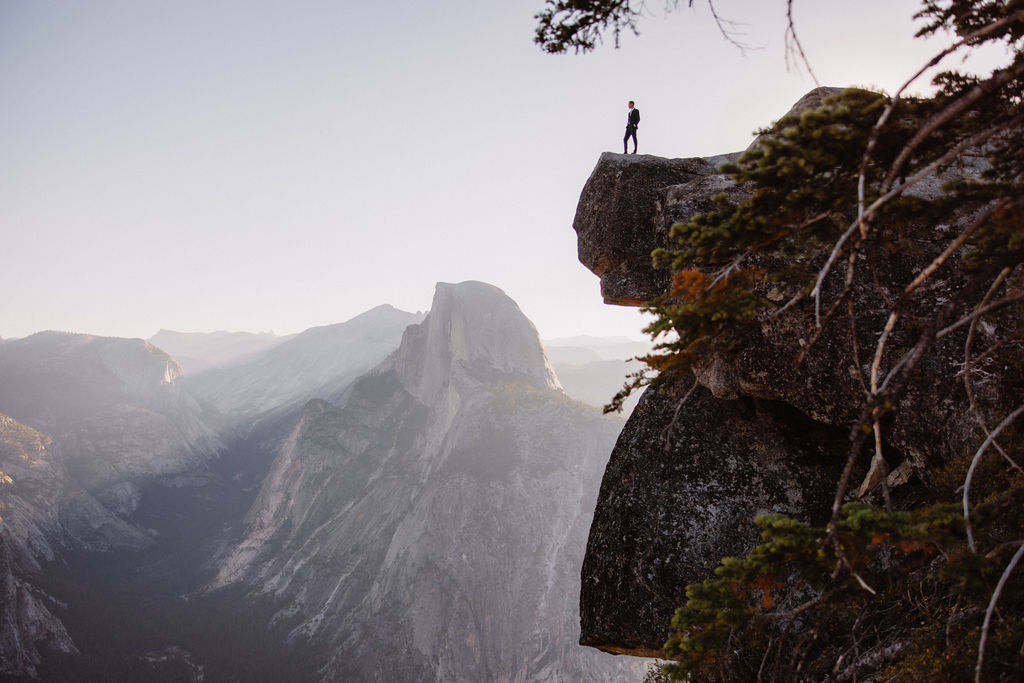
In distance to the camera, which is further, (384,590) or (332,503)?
(332,503)

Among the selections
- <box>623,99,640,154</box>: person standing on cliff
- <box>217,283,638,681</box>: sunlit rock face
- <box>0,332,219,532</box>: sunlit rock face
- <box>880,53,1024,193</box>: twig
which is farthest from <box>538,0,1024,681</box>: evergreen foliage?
<box>0,332,219,532</box>: sunlit rock face

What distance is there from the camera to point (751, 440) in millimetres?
10062

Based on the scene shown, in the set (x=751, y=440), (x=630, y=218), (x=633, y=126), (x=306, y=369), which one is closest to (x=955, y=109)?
(x=751, y=440)

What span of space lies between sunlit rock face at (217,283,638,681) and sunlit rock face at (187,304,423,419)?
5510 cm

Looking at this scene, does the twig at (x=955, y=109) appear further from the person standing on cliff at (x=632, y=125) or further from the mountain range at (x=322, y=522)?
the mountain range at (x=322, y=522)

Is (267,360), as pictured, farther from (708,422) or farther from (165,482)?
(708,422)

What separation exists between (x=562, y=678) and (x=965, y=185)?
74.5m

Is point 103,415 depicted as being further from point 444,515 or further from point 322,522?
point 444,515

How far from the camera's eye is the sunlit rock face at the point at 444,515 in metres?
67.4

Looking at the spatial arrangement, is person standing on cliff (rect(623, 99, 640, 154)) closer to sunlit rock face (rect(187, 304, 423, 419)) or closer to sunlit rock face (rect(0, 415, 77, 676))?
sunlit rock face (rect(0, 415, 77, 676))

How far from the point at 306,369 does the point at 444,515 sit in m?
123

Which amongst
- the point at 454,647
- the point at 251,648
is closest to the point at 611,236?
the point at 454,647

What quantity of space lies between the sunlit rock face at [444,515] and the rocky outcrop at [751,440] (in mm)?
64662

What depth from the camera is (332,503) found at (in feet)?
316
